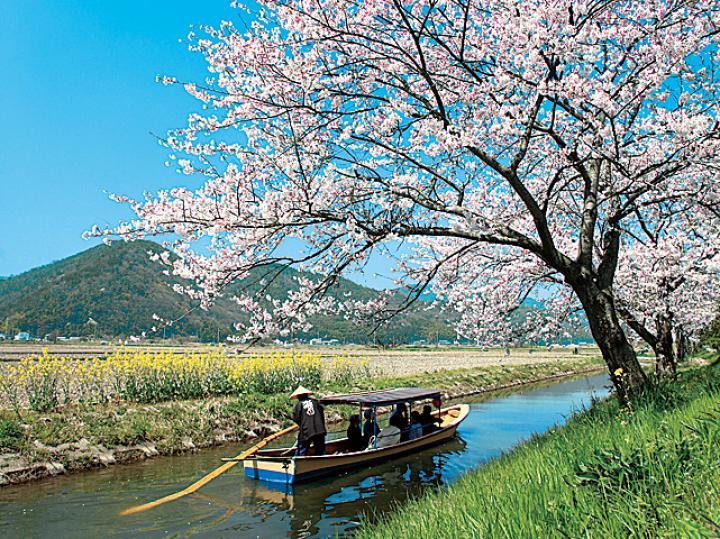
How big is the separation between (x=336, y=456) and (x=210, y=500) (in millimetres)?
2703

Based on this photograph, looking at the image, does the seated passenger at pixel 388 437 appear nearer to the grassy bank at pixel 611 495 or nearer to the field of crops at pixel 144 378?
the field of crops at pixel 144 378

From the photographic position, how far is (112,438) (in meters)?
12.0

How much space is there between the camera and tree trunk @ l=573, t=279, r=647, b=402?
319 inches

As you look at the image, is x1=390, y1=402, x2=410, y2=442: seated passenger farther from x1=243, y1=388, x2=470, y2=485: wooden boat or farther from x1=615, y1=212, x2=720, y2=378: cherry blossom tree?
x1=615, y1=212, x2=720, y2=378: cherry blossom tree

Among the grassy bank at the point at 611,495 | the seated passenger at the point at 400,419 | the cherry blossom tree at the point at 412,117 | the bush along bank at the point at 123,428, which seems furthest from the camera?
the seated passenger at the point at 400,419

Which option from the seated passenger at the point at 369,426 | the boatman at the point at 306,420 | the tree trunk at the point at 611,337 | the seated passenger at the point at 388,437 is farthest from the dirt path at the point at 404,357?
the tree trunk at the point at 611,337

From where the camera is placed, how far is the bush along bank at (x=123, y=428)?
10.5 metres

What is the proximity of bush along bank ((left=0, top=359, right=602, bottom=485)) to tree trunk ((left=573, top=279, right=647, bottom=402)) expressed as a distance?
1028 centimetres

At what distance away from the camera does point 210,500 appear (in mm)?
9523

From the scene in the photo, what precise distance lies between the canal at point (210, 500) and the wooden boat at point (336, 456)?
226 millimetres

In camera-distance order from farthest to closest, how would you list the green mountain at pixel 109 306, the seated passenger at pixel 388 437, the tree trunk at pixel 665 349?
1. the green mountain at pixel 109 306
2. the tree trunk at pixel 665 349
3. the seated passenger at pixel 388 437

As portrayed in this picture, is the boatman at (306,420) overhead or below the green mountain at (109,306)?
below

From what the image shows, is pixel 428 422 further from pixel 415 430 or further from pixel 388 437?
pixel 388 437

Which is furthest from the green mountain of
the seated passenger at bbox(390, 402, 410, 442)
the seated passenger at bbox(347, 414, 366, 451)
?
the seated passenger at bbox(347, 414, 366, 451)
